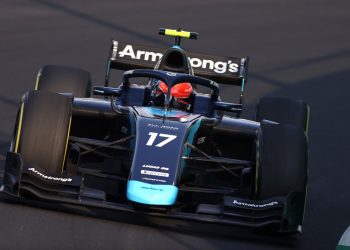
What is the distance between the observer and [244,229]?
1095 centimetres

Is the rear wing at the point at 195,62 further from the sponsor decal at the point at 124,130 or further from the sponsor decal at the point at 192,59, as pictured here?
the sponsor decal at the point at 124,130

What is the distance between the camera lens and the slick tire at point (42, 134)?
10875 mm

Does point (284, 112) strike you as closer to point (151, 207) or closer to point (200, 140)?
point (200, 140)

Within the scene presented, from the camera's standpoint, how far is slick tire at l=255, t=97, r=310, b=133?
12.7 m

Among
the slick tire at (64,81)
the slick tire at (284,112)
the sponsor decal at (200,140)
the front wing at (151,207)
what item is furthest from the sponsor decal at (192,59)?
the front wing at (151,207)

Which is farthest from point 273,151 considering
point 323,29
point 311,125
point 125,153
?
point 323,29

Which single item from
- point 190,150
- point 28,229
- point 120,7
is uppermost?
point 120,7

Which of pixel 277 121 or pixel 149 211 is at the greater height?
pixel 277 121

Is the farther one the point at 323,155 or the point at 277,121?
the point at 323,155

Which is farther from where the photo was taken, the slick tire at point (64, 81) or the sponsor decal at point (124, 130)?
the slick tire at point (64, 81)

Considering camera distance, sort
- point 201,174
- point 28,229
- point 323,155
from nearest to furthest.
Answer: point 28,229 < point 201,174 < point 323,155

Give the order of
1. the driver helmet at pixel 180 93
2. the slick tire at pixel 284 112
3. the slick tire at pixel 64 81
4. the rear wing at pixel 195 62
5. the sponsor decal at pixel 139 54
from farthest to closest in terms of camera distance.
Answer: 1. the sponsor decal at pixel 139 54
2. the rear wing at pixel 195 62
3. the slick tire at pixel 64 81
4. the slick tire at pixel 284 112
5. the driver helmet at pixel 180 93

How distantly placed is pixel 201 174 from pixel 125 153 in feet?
3.69

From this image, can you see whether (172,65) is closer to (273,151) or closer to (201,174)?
(201,174)
